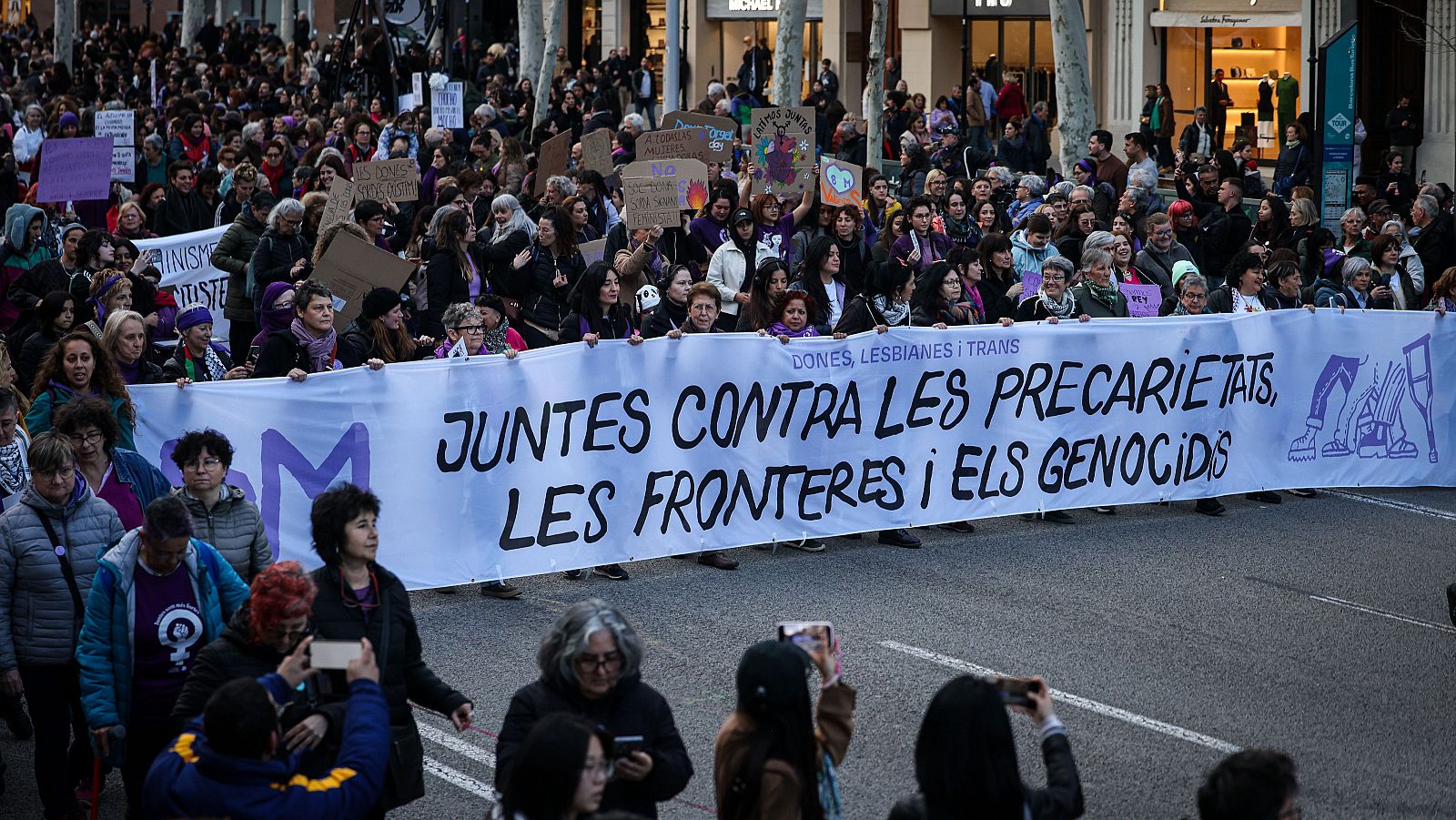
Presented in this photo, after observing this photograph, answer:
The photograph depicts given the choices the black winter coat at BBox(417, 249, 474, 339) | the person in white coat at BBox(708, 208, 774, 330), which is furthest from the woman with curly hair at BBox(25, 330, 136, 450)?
the person in white coat at BBox(708, 208, 774, 330)

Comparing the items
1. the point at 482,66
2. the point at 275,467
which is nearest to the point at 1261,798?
the point at 275,467

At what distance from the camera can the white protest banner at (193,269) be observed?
53.2ft

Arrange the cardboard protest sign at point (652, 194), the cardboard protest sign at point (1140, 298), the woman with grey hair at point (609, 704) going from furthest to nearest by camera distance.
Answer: the cardboard protest sign at point (652, 194)
the cardboard protest sign at point (1140, 298)
the woman with grey hair at point (609, 704)

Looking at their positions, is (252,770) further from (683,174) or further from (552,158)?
(552,158)

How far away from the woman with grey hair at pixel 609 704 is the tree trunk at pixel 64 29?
4453cm

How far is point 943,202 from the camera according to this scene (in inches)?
695

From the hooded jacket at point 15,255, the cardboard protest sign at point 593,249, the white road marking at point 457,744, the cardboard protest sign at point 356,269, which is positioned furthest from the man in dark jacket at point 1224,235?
the white road marking at point 457,744

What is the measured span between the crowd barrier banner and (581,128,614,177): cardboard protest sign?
24.1 feet

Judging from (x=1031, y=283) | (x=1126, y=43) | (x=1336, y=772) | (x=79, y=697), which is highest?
(x=1126, y=43)

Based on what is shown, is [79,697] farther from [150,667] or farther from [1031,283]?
[1031,283]

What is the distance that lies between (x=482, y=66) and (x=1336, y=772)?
33.3 metres

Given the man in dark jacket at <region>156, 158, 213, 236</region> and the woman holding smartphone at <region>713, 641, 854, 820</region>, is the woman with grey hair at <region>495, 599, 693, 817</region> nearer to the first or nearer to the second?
the woman holding smartphone at <region>713, 641, 854, 820</region>

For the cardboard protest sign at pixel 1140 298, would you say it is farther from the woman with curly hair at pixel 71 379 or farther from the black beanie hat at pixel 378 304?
the woman with curly hair at pixel 71 379

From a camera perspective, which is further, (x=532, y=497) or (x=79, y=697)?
(x=532, y=497)
